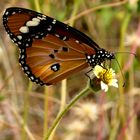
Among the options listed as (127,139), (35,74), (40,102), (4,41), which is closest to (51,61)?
(35,74)

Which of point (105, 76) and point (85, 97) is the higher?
point (85, 97)

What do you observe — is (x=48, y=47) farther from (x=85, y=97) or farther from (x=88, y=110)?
(x=85, y=97)

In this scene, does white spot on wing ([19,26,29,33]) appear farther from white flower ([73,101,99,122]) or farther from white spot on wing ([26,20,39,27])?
white flower ([73,101,99,122])

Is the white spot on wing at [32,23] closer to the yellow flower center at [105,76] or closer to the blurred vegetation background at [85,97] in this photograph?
the yellow flower center at [105,76]

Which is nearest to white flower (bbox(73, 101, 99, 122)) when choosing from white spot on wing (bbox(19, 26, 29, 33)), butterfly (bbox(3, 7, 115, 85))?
butterfly (bbox(3, 7, 115, 85))

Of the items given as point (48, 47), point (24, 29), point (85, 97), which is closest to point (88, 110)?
point (85, 97)

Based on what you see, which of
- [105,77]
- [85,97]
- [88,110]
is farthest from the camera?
[85,97]
